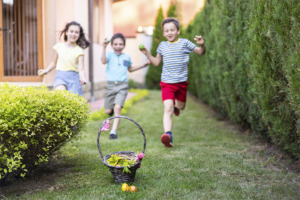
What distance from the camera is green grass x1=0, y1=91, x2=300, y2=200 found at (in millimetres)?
2568

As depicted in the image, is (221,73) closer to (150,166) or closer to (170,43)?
(170,43)

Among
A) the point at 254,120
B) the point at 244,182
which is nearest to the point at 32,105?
the point at 244,182

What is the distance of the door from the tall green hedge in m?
3.88

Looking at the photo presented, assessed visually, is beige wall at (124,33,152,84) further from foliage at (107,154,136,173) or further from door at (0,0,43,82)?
foliage at (107,154,136,173)

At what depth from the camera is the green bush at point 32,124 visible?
240 centimetres

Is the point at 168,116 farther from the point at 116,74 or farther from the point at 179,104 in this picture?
the point at 116,74

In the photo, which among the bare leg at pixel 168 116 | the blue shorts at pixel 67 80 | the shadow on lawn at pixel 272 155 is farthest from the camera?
the blue shorts at pixel 67 80

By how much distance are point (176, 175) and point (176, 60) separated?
6.29 ft

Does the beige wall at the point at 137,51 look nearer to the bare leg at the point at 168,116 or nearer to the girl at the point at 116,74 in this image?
the girl at the point at 116,74

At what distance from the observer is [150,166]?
3.25m

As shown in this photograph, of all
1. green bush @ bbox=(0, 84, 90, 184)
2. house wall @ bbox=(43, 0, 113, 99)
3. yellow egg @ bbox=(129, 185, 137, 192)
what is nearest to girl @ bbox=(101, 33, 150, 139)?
house wall @ bbox=(43, 0, 113, 99)

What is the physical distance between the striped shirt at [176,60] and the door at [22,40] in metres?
3.61

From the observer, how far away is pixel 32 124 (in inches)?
97.3

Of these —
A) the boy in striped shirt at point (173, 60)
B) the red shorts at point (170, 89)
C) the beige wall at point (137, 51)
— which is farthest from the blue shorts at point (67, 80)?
the beige wall at point (137, 51)
